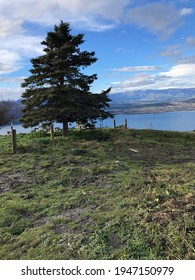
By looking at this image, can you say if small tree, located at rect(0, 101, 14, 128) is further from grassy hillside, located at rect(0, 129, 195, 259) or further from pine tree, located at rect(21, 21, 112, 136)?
grassy hillside, located at rect(0, 129, 195, 259)

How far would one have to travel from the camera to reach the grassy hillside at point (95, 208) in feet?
13.2

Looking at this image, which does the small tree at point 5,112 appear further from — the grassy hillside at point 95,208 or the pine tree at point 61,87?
the grassy hillside at point 95,208

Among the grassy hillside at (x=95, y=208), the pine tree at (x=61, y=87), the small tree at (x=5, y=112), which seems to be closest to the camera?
the grassy hillside at (x=95, y=208)

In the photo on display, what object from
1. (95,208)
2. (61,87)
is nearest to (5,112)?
(61,87)

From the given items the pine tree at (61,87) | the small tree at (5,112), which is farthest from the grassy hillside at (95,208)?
the small tree at (5,112)

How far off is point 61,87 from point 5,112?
7.91 metres

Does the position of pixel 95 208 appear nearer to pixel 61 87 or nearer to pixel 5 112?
pixel 61 87

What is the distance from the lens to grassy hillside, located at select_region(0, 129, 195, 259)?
13.2 feet

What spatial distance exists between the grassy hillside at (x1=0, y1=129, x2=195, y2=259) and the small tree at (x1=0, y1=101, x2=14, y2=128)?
1089 centimetres

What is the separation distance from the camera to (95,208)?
5.71 meters

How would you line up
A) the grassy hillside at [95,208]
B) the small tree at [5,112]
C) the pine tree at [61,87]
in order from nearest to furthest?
1. the grassy hillside at [95,208]
2. the pine tree at [61,87]
3. the small tree at [5,112]

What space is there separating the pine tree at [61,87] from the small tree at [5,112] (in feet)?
17.8
